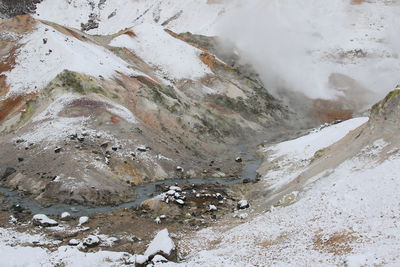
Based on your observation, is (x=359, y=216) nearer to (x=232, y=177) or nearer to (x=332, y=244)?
(x=332, y=244)

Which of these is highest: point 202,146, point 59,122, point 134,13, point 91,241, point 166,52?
point 134,13

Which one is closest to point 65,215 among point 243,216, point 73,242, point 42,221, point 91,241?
point 42,221

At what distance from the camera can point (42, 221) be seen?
1093 inches

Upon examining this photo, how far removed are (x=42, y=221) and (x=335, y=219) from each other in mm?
19200

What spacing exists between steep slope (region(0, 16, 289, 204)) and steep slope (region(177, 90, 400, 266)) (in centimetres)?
1378

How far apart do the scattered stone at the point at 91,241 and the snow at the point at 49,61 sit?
28.6 meters

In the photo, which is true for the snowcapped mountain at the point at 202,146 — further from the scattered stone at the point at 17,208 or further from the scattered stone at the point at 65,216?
the scattered stone at the point at 65,216

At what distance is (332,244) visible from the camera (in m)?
18.8

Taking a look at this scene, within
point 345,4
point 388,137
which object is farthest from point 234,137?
point 345,4

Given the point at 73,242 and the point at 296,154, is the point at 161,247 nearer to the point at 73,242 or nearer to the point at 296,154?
the point at 73,242

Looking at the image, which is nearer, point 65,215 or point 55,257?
point 55,257

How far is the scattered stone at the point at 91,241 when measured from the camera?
2397cm

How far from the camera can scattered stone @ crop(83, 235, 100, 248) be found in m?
24.0

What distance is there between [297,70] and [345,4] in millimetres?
33851
